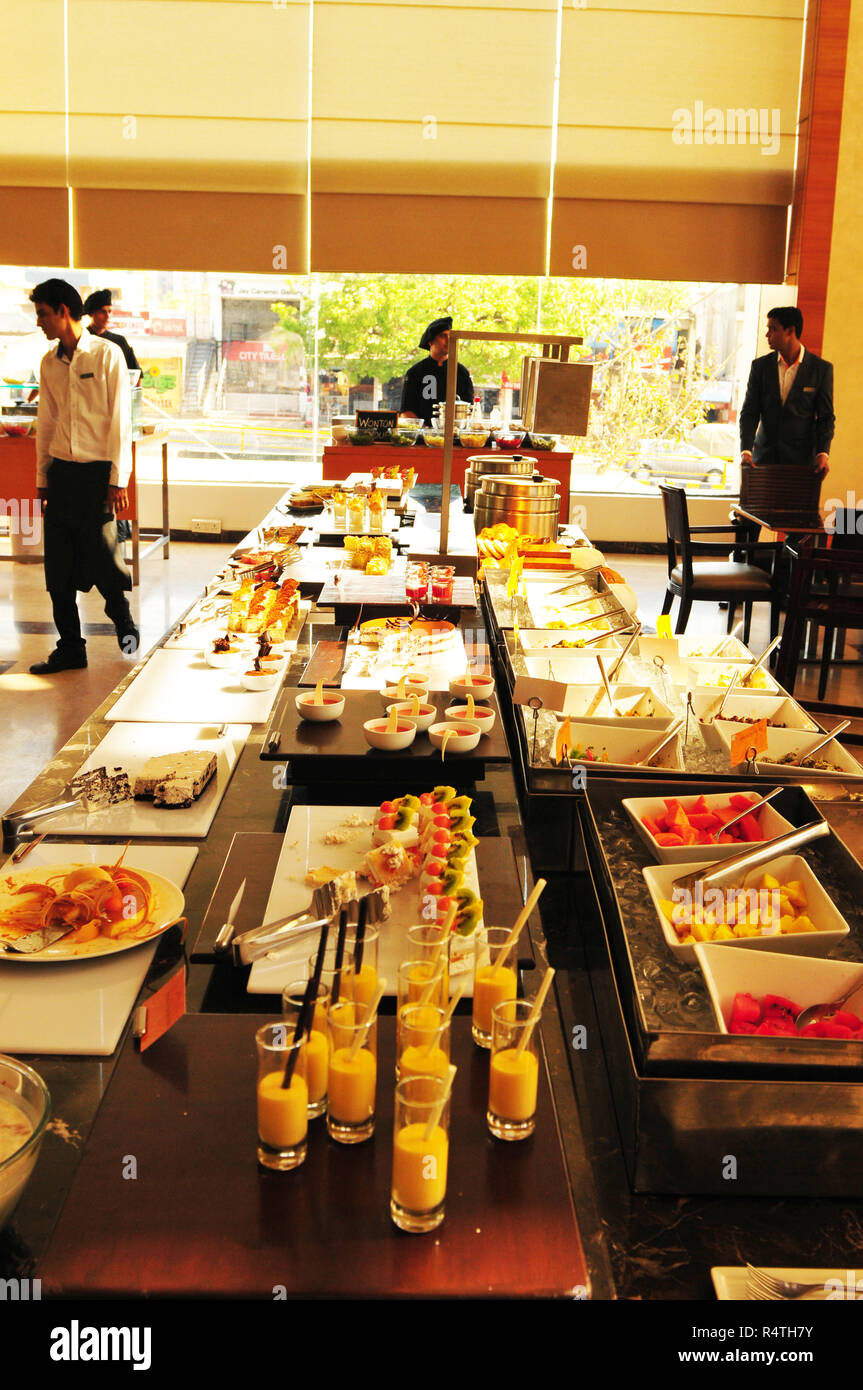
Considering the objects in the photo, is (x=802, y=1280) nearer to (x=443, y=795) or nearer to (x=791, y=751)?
(x=443, y=795)

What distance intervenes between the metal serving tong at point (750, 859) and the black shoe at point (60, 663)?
13.1 feet

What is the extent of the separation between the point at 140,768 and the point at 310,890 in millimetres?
679

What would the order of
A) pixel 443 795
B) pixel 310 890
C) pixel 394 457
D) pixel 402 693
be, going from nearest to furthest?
pixel 310 890 < pixel 443 795 < pixel 402 693 < pixel 394 457

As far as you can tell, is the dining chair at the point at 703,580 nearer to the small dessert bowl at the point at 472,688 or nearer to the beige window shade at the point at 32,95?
the small dessert bowl at the point at 472,688

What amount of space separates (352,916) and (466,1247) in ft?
1.72

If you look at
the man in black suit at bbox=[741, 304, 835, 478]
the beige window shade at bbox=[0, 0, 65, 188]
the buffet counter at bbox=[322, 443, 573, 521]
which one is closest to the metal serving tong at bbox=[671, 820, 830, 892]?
the buffet counter at bbox=[322, 443, 573, 521]

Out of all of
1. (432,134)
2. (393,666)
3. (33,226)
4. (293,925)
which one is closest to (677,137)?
(432,134)

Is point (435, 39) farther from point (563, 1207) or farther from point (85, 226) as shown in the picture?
point (563, 1207)

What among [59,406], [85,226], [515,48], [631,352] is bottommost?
[59,406]

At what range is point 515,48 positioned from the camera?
23.7 feet

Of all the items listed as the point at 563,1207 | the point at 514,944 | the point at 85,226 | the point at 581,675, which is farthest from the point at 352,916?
the point at 85,226

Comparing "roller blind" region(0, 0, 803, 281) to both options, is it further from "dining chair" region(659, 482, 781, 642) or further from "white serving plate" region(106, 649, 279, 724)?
"white serving plate" region(106, 649, 279, 724)

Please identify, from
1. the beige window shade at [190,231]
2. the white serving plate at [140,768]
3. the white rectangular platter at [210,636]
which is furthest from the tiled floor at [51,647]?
the beige window shade at [190,231]

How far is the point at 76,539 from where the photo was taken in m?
4.96
